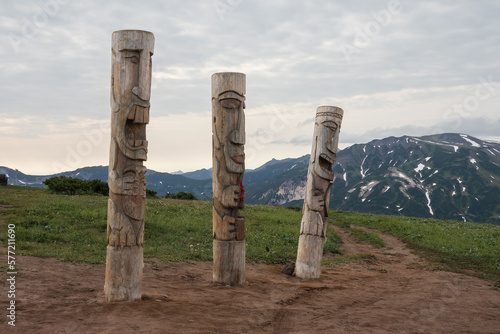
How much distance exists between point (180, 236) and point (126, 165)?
8664 millimetres

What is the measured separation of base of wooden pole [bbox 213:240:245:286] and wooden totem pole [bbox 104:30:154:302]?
2.43m

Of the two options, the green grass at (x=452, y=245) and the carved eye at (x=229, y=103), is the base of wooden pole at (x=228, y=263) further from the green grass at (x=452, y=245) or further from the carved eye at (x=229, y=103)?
the green grass at (x=452, y=245)

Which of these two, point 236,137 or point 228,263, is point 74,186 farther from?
point 236,137

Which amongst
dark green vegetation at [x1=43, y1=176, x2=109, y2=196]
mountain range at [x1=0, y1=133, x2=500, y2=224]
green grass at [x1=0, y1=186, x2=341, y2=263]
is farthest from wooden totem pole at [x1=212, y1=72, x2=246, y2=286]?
mountain range at [x1=0, y1=133, x2=500, y2=224]

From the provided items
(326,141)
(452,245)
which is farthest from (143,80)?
(452,245)

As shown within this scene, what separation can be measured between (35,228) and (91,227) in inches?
74.3

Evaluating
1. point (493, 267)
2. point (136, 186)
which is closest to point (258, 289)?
point (136, 186)

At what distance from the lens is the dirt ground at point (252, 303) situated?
6.91 metres

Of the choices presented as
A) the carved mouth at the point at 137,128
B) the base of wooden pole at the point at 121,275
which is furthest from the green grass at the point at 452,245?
the carved mouth at the point at 137,128

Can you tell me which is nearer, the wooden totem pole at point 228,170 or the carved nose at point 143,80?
the carved nose at point 143,80

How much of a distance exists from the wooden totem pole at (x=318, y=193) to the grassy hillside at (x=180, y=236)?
273cm

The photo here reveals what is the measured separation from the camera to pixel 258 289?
1011 cm

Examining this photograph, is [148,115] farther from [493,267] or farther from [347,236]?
[347,236]

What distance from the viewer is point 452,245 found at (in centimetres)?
1853
